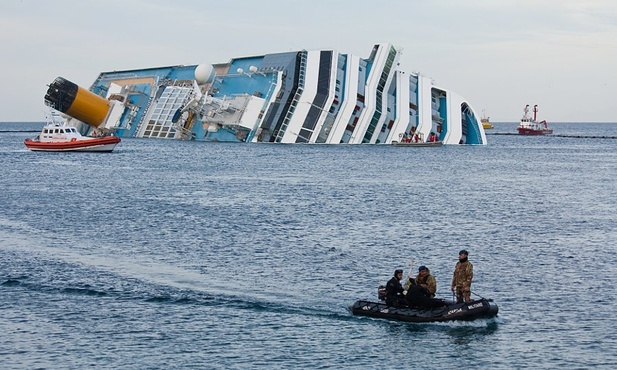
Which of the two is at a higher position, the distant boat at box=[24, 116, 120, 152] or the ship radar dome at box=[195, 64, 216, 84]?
the ship radar dome at box=[195, 64, 216, 84]

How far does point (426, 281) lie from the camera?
37.9 metres

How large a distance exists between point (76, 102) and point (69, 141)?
17.8 meters

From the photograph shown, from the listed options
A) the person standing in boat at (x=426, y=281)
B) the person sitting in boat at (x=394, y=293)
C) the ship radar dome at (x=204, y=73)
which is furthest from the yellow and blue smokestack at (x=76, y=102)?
the person standing in boat at (x=426, y=281)

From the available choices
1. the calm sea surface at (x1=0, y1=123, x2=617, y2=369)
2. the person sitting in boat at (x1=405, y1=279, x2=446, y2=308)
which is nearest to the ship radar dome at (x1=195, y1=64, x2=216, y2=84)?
the calm sea surface at (x1=0, y1=123, x2=617, y2=369)

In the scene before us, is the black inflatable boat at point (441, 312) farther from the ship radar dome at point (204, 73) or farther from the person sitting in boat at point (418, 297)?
the ship radar dome at point (204, 73)

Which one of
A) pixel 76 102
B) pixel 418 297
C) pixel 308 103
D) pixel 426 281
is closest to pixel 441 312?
pixel 418 297

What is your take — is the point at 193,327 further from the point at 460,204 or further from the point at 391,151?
the point at 391,151

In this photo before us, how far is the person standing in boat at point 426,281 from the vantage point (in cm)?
3766

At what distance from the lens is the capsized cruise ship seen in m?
118

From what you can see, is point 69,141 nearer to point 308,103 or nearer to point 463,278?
point 308,103

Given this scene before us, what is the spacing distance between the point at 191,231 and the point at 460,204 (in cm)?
2313

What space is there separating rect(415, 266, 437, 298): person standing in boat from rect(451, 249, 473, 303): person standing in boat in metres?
0.83

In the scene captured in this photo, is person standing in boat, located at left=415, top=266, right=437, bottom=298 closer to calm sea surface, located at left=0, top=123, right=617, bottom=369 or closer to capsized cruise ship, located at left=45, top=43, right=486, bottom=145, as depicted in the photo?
calm sea surface, located at left=0, top=123, right=617, bottom=369

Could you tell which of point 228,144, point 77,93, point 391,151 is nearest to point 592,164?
point 391,151
